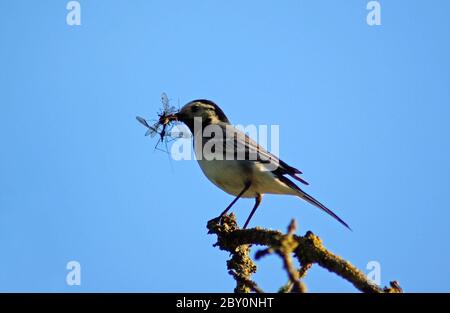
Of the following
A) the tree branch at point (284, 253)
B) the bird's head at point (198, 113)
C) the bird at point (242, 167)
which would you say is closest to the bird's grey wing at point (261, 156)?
the bird at point (242, 167)

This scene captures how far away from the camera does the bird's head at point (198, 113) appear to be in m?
10.8

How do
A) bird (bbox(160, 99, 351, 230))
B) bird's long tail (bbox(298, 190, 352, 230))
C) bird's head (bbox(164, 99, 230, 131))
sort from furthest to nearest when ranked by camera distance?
bird's head (bbox(164, 99, 230, 131)) < bird (bbox(160, 99, 351, 230)) < bird's long tail (bbox(298, 190, 352, 230))

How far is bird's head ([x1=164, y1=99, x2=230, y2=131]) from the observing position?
35.3ft

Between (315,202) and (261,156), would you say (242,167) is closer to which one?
(261,156)

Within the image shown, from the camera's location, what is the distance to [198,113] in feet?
35.4

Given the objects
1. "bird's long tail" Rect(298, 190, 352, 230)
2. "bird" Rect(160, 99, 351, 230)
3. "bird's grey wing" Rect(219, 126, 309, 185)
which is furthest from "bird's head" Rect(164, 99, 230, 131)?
"bird's long tail" Rect(298, 190, 352, 230)

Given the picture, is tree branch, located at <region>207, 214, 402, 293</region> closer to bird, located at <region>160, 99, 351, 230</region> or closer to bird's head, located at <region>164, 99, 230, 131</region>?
bird, located at <region>160, 99, 351, 230</region>

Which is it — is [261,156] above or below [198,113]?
below

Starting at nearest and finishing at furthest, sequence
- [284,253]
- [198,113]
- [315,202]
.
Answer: [284,253] < [315,202] < [198,113]

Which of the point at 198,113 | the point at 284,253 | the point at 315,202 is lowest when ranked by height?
the point at 284,253

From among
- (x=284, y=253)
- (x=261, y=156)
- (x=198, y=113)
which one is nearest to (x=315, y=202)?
(x=261, y=156)

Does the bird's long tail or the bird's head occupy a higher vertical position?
the bird's head
